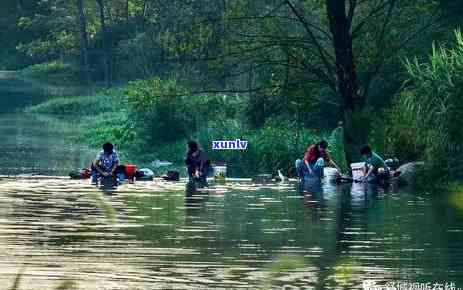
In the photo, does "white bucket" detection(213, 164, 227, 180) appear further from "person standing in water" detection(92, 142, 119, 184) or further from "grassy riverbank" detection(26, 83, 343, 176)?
"grassy riverbank" detection(26, 83, 343, 176)

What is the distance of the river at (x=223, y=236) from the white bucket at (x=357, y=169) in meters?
0.64

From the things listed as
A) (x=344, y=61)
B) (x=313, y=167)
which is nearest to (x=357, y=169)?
(x=313, y=167)

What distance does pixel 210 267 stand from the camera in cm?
2009

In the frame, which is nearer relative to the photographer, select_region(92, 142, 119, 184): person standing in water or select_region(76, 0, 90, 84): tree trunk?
select_region(92, 142, 119, 184): person standing in water

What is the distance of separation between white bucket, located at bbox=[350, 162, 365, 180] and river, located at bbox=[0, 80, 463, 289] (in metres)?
0.64

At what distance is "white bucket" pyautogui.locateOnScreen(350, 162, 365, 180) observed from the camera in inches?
1399

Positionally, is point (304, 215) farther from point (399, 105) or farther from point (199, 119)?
point (199, 119)

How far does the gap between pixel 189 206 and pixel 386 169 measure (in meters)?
7.28

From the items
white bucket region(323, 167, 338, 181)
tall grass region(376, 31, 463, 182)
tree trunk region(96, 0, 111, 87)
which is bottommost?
white bucket region(323, 167, 338, 181)

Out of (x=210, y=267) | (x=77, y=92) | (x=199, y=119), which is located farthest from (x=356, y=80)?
(x=77, y=92)

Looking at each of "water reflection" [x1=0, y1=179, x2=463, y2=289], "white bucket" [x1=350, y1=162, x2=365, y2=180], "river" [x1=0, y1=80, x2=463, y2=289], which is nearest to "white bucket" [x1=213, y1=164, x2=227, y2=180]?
Result: "river" [x1=0, y1=80, x2=463, y2=289]

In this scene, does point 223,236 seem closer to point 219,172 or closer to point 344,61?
point 219,172

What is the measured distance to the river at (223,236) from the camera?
755 inches

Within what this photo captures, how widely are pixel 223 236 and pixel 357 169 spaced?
1216cm
